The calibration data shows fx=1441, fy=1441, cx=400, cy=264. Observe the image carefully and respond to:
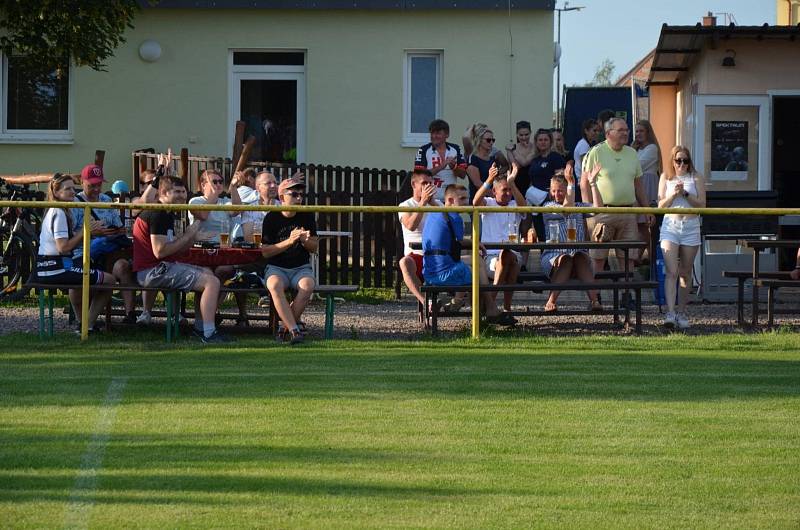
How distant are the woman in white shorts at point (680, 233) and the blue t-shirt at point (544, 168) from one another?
127 inches

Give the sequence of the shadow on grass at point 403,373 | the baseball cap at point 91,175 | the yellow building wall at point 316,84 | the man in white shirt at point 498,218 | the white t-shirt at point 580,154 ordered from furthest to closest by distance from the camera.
Answer: the yellow building wall at point 316,84 → the white t-shirt at point 580,154 → the man in white shirt at point 498,218 → the baseball cap at point 91,175 → the shadow on grass at point 403,373

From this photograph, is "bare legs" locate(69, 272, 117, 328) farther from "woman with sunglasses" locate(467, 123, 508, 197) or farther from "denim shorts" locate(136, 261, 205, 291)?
"woman with sunglasses" locate(467, 123, 508, 197)

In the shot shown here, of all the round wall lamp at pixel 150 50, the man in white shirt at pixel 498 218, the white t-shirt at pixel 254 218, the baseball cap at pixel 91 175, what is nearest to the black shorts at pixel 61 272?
the baseball cap at pixel 91 175

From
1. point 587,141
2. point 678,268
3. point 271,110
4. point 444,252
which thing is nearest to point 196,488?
point 444,252

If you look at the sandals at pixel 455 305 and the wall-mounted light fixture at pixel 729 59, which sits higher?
the wall-mounted light fixture at pixel 729 59

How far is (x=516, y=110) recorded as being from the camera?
2409cm

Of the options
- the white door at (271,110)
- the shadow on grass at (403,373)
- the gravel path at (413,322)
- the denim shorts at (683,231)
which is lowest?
the shadow on grass at (403,373)

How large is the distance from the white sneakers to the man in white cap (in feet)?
11.8

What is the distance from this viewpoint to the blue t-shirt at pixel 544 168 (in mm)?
17625

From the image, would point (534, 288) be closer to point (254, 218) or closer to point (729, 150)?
point (254, 218)

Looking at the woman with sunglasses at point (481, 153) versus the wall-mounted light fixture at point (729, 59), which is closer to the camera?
the woman with sunglasses at point (481, 153)

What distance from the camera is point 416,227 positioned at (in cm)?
1444

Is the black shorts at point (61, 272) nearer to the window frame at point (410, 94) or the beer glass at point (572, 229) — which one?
the beer glass at point (572, 229)

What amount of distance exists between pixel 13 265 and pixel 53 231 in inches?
143
